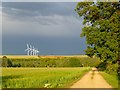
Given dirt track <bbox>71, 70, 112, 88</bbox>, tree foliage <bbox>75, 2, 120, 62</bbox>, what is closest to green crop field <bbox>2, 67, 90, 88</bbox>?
dirt track <bbox>71, 70, 112, 88</bbox>

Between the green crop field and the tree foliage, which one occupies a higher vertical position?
the tree foliage

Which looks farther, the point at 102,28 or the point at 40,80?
the point at 102,28

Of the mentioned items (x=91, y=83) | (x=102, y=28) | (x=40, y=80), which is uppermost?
(x=102, y=28)

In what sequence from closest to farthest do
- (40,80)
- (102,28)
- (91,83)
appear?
(91,83)
(40,80)
(102,28)

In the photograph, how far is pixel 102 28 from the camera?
52.0m

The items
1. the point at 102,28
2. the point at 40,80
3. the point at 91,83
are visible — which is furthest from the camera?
the point at 102,28

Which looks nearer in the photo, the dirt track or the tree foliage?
the dirt track

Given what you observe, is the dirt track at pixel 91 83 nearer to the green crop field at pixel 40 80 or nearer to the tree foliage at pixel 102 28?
the green crop field at pixel 40 80

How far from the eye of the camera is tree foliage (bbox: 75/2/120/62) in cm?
4911

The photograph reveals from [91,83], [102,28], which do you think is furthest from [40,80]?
[102,28]

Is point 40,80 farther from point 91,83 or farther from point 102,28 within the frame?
point 102,28

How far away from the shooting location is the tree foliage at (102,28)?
49109 millimetres

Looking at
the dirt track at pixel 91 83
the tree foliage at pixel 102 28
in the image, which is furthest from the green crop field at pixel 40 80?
the tree foliage at pixel 102 28

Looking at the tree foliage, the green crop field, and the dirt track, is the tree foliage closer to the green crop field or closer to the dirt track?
the green crop field
